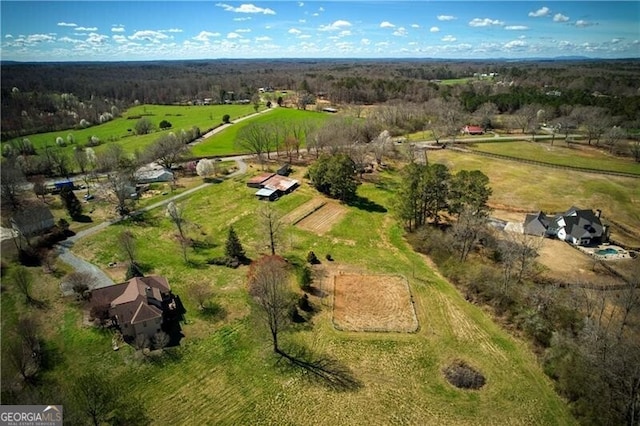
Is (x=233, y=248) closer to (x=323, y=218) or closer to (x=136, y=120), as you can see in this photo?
(x=323, y=218)

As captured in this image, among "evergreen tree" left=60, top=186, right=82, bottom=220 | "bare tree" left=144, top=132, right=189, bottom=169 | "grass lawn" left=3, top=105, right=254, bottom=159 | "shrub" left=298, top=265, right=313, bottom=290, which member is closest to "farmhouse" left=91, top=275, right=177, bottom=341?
"shrub" left=298, top=265, right=313, bottom=290

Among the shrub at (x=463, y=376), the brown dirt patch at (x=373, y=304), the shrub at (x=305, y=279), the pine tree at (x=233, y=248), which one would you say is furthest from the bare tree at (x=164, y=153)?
the shrub at (x=463, y=376)

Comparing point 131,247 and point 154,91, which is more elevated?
point 154,91

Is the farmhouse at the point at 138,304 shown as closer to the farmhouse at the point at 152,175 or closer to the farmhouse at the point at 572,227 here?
the farmhouse at the point at 152,175

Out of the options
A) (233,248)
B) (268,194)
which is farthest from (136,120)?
(233,248)

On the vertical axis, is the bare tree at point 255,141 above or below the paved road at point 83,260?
above

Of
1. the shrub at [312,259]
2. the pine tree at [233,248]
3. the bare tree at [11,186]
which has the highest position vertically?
the bare tree at [11,186]

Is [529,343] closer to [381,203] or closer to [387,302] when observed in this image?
[387,302]

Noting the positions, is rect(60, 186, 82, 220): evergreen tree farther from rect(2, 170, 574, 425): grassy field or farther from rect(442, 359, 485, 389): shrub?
rect(442, 359, 485, 389): shrub

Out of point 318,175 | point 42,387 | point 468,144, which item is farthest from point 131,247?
point 468,144
